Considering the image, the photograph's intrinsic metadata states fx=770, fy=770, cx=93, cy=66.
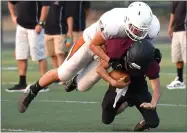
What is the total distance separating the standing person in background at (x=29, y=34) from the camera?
38.5ft

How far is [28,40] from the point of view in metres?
11.8

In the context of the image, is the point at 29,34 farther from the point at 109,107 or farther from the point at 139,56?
the point at 139,56

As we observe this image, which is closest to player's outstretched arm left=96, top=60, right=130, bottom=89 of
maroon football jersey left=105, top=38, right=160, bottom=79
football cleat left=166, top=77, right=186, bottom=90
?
maroon football jersey left=105, top=38, right=160, bottom=79

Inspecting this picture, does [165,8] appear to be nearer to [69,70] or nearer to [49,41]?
[49,41]

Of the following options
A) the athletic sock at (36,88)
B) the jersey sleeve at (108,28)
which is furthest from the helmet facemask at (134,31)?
the athletic sock at (36,88)

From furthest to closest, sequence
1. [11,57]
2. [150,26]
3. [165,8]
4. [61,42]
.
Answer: [165,8] → [11,57] → [61,42] → [150,26]

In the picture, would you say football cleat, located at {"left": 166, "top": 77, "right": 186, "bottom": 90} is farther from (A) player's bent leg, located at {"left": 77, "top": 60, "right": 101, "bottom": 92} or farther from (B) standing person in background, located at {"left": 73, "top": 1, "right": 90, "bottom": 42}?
(A) player's bent leg, located at {"left": 77, "top": 60, "right": 101, "bottom": 92}

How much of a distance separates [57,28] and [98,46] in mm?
5112

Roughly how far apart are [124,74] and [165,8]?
16674 mm

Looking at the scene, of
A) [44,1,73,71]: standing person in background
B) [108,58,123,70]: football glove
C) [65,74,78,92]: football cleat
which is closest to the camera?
[108,58,123,70]: football glove

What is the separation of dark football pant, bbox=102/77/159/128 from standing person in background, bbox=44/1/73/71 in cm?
468

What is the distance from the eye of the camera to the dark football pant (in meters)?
7.88

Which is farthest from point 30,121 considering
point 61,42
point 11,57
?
point 11,57

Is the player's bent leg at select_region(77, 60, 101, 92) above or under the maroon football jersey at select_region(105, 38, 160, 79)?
under
